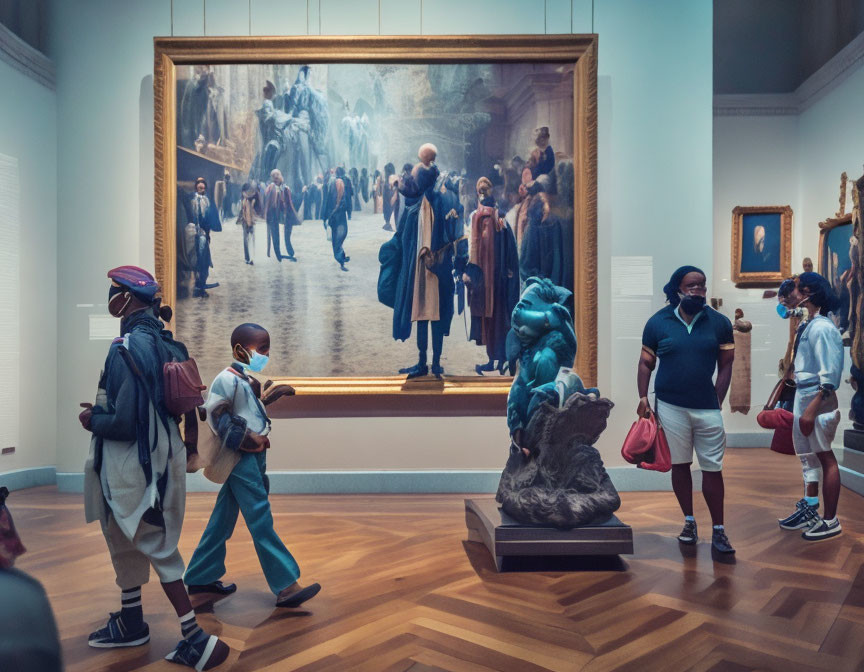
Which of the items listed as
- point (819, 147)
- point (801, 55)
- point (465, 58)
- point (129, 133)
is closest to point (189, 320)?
point (129, 133)

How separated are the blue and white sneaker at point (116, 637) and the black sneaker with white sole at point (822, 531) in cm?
480

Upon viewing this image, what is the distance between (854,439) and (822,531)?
Result: 99.0 inches

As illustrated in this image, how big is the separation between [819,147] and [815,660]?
340 inches

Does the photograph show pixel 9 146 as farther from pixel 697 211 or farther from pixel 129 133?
pixel 697 211

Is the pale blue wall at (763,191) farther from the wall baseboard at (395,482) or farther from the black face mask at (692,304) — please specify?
the black face mask at (692,304)

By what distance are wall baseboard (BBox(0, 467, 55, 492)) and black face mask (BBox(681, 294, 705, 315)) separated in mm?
6734

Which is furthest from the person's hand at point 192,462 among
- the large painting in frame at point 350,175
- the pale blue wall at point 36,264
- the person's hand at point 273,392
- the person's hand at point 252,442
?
the pale blue wall at point 36,264

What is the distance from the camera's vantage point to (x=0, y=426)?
7.10 m

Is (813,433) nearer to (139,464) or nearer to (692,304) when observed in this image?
(692,304)

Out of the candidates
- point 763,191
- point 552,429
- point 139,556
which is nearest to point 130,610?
point 139,556

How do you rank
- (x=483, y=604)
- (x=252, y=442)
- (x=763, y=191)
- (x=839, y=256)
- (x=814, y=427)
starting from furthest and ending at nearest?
(x=763, y=191), (x=839, y=256), (x=814, y=427), (x=483, y=604), (x=252, y=442)

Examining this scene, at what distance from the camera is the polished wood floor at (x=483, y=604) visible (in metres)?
3.31

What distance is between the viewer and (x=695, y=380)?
5.15m

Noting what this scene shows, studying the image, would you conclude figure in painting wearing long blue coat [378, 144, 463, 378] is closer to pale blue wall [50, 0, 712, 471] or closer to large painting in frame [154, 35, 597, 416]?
large painting in frame [154, 35, 597, 416]
